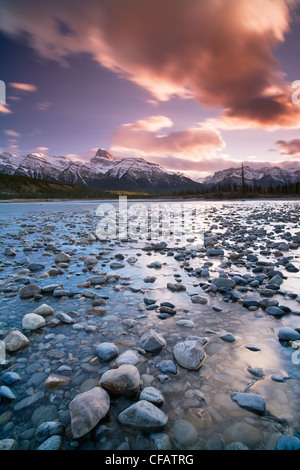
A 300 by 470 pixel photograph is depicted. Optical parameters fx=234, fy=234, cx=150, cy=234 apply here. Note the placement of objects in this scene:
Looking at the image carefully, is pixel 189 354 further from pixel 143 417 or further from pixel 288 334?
pixel 288 334

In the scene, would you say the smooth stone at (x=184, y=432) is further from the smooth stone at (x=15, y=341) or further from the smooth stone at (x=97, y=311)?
the smooth stone at (x=97, y=311)

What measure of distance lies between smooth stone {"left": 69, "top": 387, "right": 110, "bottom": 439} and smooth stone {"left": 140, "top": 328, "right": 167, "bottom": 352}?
79 centimetres

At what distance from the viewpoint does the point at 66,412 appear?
1.76 m

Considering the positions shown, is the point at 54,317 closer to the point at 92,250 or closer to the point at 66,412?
the point at 66,412

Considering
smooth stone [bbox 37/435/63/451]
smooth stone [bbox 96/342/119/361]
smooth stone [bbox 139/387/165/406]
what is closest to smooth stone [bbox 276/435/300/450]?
smooth stone [bbox 139/387/165/406]

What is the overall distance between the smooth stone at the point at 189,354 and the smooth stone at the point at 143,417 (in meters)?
0.62

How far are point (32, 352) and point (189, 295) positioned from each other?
2.48 m

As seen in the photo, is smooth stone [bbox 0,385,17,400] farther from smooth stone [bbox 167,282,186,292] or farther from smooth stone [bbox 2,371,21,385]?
smooth stone [bbox 167,282,186,292]

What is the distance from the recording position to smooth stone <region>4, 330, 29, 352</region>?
8.28 ft

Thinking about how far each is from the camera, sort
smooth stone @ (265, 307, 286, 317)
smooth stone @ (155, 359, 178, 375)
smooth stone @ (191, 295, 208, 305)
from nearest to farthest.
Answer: smooth stone @ (155, 359, 178, 375) < smooth stone @ (265, 307, 286, 317) < smooth stone @ (191, 295, 208, 305)

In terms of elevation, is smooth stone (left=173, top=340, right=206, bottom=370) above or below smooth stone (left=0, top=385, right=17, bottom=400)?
above

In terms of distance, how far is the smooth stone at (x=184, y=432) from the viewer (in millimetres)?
1527
